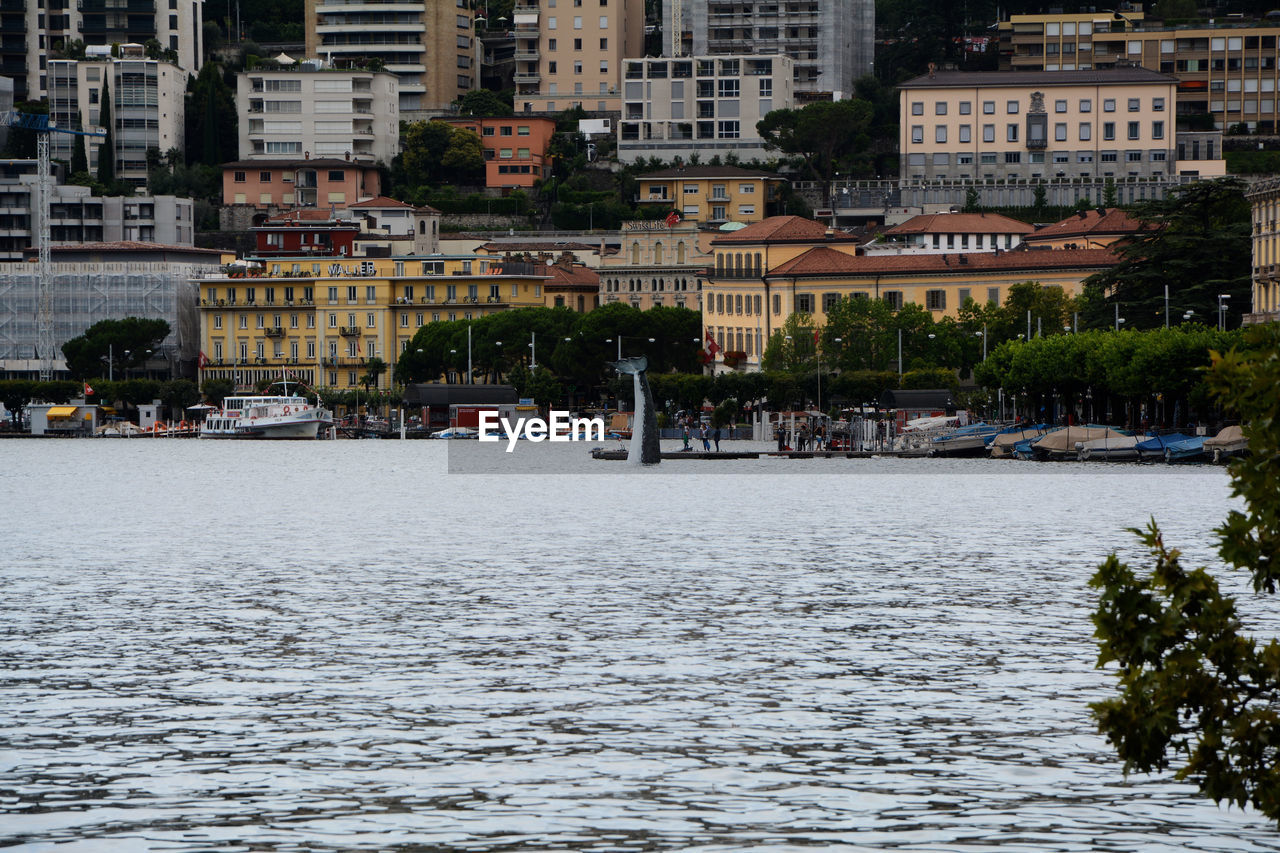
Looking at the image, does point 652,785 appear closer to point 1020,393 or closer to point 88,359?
point 1020,393

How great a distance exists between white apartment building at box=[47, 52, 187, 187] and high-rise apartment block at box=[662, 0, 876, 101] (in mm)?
45060

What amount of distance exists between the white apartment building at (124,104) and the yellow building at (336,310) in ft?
84.0

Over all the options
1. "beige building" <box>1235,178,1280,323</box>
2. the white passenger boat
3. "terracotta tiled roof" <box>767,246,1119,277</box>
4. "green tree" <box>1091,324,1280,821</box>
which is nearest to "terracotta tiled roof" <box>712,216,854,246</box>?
"terracotta tiled roof" <box>767,246,1119,277</box>

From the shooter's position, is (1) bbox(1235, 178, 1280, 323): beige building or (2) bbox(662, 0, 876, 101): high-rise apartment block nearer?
(1) bbox(1235, 178, 1280, 323): beige building

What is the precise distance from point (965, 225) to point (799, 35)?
48456 mm

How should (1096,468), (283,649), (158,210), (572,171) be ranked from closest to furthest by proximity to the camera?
(283,649), (1096,468), (158,210), (572,171)

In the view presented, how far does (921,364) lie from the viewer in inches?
5128

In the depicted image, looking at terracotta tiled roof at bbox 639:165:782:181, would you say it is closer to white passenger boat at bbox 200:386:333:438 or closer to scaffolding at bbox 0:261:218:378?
scaffolding at bbox 0:261:218:378

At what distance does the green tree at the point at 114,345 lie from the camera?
536 feet

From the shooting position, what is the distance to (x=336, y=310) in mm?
169375

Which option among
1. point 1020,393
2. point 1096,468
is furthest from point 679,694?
point 1020,393

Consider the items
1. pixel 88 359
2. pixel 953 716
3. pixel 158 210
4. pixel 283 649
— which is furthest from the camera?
pixel 158 210

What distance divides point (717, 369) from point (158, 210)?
178 ft

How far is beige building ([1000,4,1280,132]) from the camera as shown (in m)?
181
